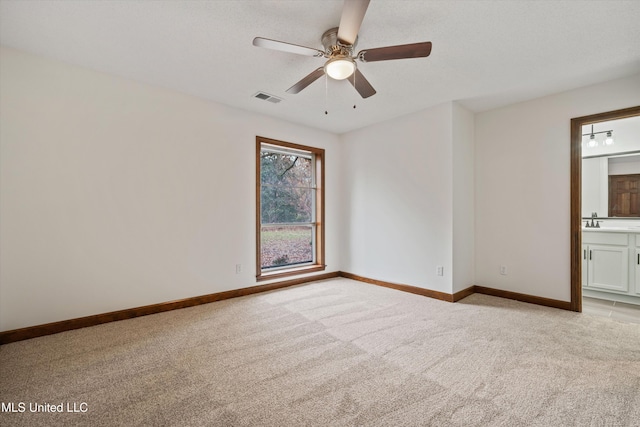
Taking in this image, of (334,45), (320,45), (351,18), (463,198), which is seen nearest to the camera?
(351,18)

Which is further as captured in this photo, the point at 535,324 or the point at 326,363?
the point at 535,324

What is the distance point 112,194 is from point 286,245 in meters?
2.40

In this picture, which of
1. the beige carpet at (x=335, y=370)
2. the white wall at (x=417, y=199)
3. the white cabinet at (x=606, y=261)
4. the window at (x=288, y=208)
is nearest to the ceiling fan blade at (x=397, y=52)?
the white wall at (x=417, y=199)

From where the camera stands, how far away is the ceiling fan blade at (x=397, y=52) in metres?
1.90

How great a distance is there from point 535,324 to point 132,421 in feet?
11.3

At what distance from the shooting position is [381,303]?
349 cm

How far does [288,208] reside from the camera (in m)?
4.54

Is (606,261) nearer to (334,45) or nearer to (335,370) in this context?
(335,370)


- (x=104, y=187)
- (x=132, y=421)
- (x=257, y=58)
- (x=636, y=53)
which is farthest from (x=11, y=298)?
(x=636, y=53)

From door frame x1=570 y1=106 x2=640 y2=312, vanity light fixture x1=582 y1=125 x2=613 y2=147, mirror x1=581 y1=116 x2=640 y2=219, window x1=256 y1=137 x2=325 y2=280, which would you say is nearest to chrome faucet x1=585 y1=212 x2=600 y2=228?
mirror x1=581 y1=116 x2=640 y2=219

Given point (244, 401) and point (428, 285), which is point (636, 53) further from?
point (244, 401)

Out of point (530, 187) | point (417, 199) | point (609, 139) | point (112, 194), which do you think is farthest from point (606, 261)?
point (112, 194)

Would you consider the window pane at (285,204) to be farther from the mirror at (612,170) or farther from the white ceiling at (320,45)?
the mirror at (612,170)

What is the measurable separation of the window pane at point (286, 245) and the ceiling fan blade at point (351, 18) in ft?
9.47
